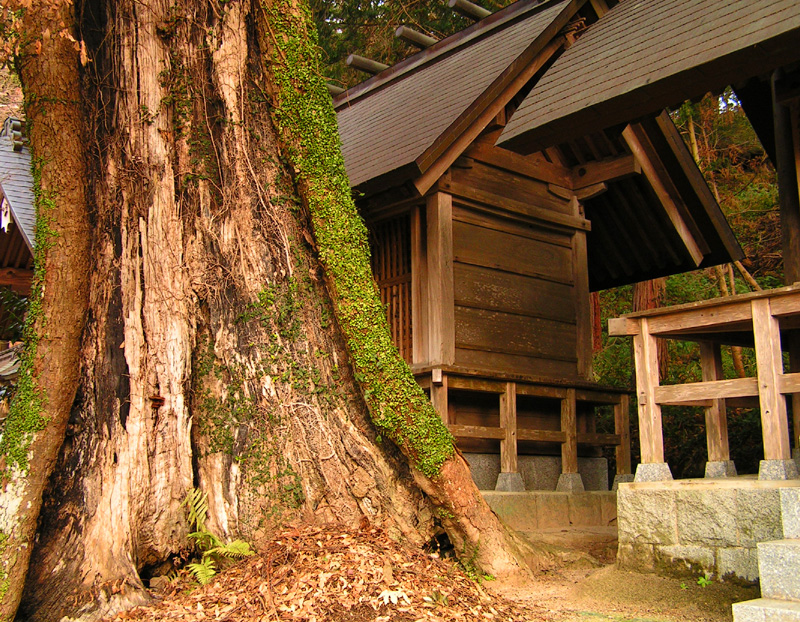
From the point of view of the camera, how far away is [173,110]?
542cm

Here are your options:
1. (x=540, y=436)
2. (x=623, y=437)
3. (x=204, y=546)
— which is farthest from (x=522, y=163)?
(x=204, y=546)

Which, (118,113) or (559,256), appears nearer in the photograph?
(118,113)

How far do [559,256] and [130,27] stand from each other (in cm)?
639

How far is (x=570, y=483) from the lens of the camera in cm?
902

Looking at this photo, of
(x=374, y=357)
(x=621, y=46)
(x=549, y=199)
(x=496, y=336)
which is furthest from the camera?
(x=549, y=199)

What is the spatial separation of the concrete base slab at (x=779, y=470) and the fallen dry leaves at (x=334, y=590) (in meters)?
1.82

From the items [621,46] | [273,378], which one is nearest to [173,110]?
[273,378]

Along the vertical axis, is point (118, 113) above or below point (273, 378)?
above

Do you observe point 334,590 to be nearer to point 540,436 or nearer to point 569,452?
point 540,436

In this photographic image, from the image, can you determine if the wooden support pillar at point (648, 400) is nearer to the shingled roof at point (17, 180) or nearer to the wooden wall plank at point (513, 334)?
the wooden wall plank at point (513, 334)

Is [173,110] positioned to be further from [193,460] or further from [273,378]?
[193,460]

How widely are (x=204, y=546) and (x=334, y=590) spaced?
105 cm

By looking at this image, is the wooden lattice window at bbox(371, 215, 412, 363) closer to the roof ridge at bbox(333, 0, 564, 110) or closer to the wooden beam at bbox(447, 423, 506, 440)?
the wooden beam at bbox(447, 423, 506, 440)

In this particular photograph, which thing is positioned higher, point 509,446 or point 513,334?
point 513,334
